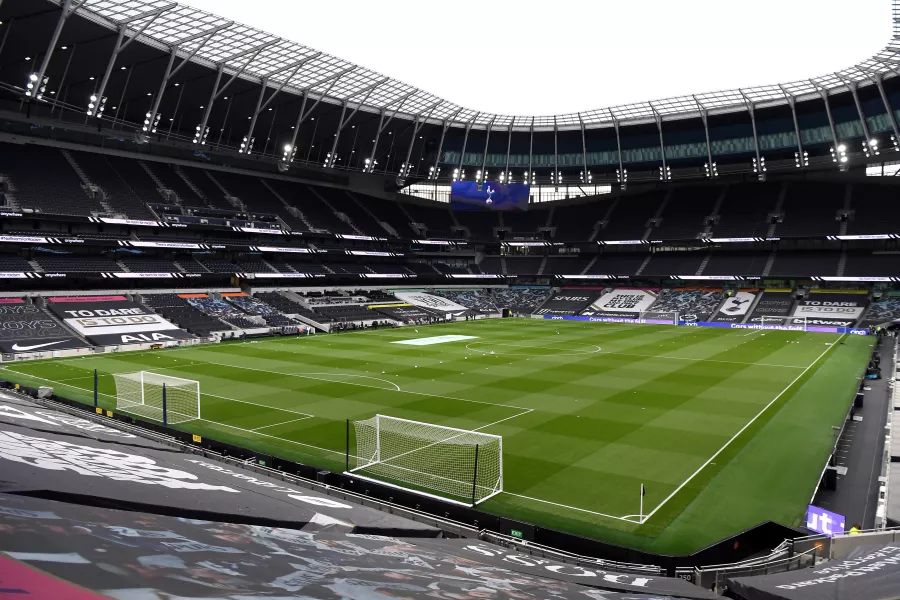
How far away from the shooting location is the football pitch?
15703mm

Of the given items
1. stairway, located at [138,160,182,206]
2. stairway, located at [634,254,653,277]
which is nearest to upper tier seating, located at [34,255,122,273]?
stairway, located at [138,160,182,206]

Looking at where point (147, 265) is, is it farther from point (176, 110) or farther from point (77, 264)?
point (176, 110)

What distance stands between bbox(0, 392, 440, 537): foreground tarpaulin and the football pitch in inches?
215

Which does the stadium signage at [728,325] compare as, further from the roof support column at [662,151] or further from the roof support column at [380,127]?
the roof support column at [380,127]

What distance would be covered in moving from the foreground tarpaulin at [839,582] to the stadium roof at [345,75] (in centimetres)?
4147

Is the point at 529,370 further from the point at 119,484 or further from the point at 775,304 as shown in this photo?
the point at 775,304

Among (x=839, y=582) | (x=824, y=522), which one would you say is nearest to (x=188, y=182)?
(x=824, y=522)

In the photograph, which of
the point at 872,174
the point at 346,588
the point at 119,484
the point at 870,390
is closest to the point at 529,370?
the point at 870,390

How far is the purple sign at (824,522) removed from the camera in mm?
12664

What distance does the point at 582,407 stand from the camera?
82.7 ft

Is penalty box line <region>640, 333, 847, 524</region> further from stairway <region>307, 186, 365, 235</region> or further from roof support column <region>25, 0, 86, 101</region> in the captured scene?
stairway <region>307, 186, 365, 235</region>

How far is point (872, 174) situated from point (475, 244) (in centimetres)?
5090

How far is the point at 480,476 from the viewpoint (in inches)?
686

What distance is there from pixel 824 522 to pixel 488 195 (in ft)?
239
